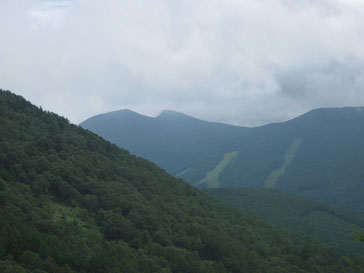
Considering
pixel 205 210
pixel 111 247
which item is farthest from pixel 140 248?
pixel 205 210

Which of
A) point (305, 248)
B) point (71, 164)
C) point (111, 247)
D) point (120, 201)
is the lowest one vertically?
point (305, 248)

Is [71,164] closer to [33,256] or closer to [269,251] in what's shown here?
[33,256]

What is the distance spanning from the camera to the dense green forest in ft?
228

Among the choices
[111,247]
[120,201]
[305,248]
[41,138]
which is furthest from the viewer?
[305,248]

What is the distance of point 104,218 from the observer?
9956cm

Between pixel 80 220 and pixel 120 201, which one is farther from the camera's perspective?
pixel 120 201

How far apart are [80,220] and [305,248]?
85.5m

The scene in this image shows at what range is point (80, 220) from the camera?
94.2 metres

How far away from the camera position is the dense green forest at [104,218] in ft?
228

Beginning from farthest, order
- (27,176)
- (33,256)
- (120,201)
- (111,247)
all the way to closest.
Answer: (120,201) < (27,176) < (111,247) < (33,256)

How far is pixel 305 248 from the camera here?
14600cm

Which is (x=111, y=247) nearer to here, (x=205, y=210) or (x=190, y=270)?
(x=190, y=270)

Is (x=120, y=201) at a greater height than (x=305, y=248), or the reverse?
(x=120, y=201)

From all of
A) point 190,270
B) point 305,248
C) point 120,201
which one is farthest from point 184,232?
point 305,248
